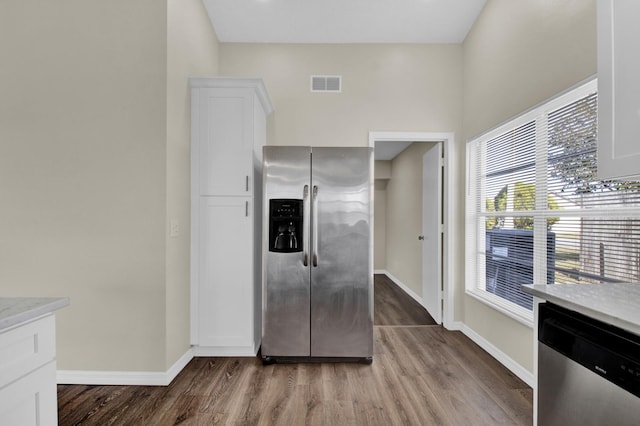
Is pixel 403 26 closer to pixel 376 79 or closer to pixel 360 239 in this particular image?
pixel 376 79

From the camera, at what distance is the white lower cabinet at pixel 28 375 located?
90cm

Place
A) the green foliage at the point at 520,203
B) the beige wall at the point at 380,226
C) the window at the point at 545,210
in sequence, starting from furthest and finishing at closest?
the beige wall at the point at 380,226 → the green foliage at the point at 520,203 → the window at the point at 545,210

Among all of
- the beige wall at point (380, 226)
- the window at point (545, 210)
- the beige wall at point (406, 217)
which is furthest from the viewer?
the beige wall at point (380, 226)

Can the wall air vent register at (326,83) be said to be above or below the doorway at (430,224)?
above

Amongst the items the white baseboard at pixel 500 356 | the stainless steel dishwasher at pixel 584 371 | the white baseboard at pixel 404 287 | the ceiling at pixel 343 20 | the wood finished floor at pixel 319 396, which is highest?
the ceiling at pixel 343 20

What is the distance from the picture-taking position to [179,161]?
2.47m

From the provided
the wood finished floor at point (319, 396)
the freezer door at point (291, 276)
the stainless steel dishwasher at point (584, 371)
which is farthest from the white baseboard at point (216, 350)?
the stainless steel dishwasher at point (584, 371)

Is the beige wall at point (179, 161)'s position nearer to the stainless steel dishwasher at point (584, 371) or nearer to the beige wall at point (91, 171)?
the beige wall at point (91, 171)

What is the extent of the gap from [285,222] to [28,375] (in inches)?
73.3

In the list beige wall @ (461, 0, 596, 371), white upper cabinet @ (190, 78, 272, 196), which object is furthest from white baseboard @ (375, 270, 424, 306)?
white upper cabinet @ (190, 78, 272, 196)

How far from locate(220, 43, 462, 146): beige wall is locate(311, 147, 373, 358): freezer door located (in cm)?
90

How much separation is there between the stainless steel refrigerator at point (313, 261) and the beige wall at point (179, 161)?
2.11 feet

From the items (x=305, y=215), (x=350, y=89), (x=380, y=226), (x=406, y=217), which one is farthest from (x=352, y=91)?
(x=380, y=226)

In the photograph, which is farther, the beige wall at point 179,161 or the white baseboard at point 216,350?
the white baseboard at point 216,350
